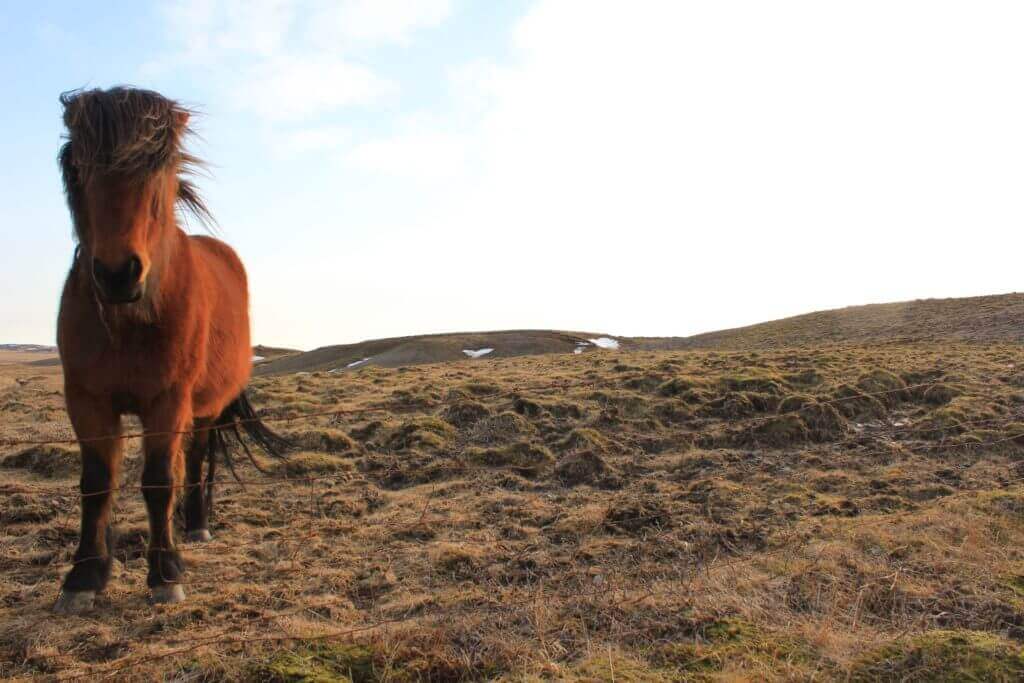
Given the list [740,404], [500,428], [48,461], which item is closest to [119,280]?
[48,461]

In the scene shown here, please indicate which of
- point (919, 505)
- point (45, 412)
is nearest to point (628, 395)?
point (919, 505)

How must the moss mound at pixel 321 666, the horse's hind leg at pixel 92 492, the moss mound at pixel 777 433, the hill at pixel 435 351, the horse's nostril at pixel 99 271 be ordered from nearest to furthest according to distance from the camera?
1. the moss mound at pixel 321 666
2. the horse's nostril at pixel 99 271
3. the horse's hind leg at pixel 92 492
4. the moss mound at pixel 777 433
5. the hill at pixel 435 351

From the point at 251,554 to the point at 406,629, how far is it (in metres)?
2.63

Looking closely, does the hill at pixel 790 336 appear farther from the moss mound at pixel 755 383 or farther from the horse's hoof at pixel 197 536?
the horse's hoof at pixel 197 536

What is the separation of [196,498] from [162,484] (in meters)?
1.82

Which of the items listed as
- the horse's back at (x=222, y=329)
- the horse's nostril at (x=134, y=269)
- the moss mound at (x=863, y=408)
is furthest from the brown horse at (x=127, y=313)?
the moss mound at (x=863, y=408)

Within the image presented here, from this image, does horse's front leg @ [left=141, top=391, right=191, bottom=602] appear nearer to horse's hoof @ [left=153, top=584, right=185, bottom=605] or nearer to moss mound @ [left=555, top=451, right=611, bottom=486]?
horse's hoof @ [left=153, top=584, right=185, bottom=605]

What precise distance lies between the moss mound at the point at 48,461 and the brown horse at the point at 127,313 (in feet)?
15.7

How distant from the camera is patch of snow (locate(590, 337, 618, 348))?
44.3m

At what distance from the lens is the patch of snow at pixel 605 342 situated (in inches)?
1745

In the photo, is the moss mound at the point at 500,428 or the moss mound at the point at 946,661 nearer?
the moss mound at the point at 946,661

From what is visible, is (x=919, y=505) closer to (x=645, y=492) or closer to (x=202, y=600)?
(x=645, y=492)

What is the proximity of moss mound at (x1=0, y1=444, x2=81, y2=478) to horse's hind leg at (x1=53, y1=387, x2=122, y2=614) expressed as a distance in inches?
191

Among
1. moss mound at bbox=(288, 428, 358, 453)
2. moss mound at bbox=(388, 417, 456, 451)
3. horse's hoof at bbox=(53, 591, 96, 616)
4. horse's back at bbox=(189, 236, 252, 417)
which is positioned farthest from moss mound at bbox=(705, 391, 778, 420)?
horse's hoof at bbox=(53, 591, 96, 616)
